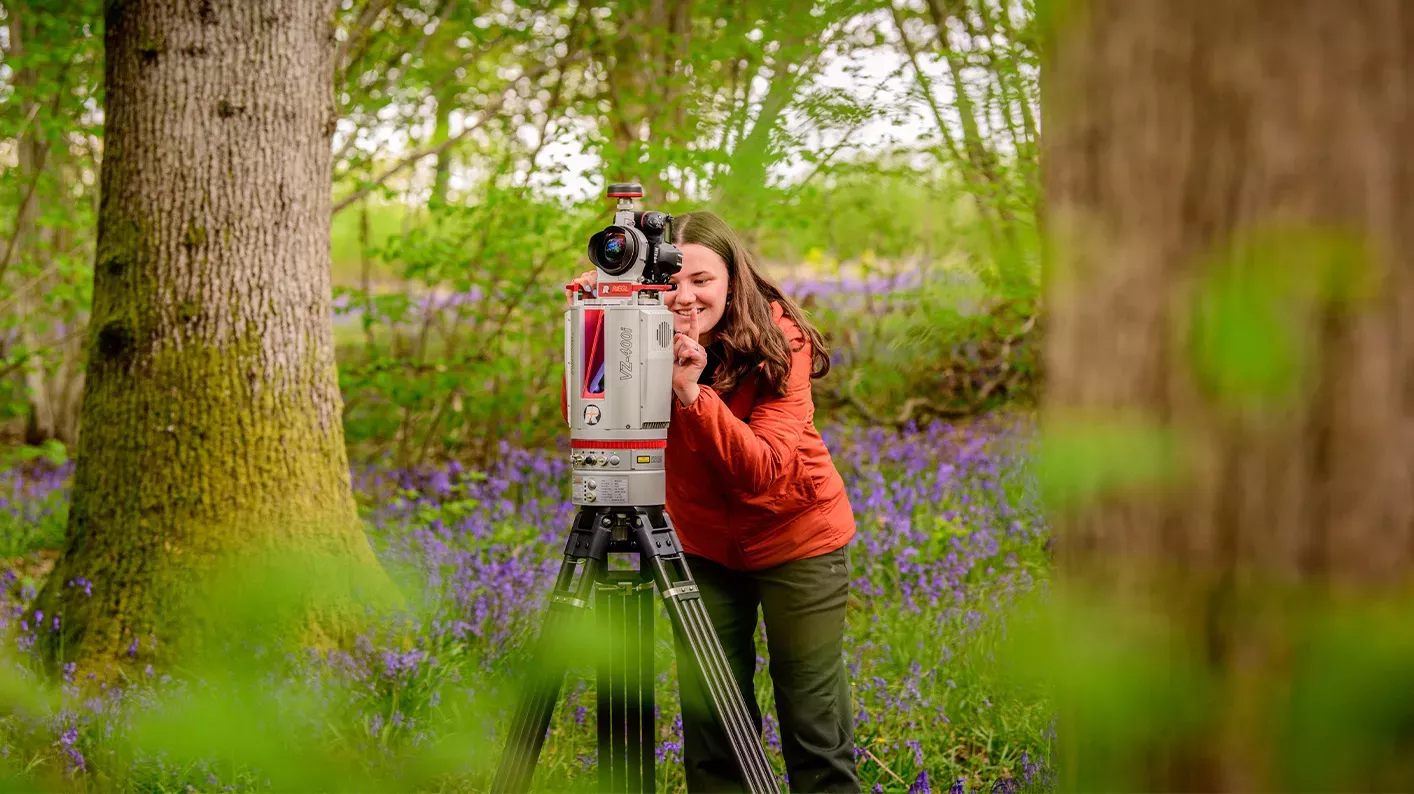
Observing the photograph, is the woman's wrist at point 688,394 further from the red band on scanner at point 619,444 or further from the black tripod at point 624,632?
the black tripod at point 624,632

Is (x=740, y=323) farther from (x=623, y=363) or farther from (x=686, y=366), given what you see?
(x=623, y=363)

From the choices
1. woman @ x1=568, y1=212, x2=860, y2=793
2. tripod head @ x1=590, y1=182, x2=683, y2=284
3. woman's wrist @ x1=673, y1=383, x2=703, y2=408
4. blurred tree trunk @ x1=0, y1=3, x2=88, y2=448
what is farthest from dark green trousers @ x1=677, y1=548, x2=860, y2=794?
blurred tree trunk @ x1=0, y1=3, x2=88, y2=448

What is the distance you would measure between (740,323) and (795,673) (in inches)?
33.6

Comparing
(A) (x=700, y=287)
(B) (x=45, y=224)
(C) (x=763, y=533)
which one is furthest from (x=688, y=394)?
(B) (x=45, y=224)

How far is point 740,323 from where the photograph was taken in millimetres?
2668

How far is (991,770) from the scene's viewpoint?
3.21 meters

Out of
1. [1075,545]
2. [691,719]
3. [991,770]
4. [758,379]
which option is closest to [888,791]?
[991,770]

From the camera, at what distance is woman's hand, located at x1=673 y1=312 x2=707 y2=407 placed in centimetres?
226

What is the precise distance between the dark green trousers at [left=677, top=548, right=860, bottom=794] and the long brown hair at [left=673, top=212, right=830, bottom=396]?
0.47 metres

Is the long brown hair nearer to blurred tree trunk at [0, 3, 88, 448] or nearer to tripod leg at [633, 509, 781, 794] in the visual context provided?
tripod leg at [633, 509, 781, 794]

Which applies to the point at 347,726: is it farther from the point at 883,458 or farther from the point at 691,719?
the point at 883,458

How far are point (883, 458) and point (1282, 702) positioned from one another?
564 cm

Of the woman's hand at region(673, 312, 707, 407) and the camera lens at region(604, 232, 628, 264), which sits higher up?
the camera lens at region(604, 232, 628, 264)

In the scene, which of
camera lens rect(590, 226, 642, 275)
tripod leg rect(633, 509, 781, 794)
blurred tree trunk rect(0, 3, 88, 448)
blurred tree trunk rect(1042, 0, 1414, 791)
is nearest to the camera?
blurred tree trunk rect(1042, 0, 1414, 791)
